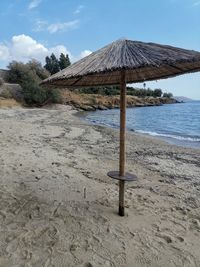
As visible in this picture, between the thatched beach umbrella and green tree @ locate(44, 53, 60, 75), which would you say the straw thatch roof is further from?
green tree @ locate(44, 53, 60, 75)

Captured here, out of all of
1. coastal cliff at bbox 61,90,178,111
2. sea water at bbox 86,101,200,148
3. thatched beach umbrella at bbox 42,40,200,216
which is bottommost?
sea water at bbox 86,101,200,148

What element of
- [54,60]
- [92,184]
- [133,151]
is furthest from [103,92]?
[92,184]

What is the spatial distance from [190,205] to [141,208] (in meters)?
0.95

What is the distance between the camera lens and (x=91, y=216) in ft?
13.6

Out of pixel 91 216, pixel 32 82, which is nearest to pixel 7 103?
pixel 32 82

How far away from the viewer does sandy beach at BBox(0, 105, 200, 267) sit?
316cm

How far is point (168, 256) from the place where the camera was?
3201 millimetres

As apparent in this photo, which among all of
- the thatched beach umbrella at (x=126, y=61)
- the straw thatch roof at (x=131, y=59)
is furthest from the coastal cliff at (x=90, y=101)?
the straw thatch roof at (x=131, y=59)

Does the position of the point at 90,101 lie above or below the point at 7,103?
below

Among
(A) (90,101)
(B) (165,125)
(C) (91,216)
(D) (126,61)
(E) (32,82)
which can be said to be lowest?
(B) (165,125)

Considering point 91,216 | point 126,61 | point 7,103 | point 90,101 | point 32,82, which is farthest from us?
point 90,101

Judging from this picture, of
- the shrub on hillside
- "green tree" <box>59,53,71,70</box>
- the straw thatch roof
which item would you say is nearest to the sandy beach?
the straw thatch roof

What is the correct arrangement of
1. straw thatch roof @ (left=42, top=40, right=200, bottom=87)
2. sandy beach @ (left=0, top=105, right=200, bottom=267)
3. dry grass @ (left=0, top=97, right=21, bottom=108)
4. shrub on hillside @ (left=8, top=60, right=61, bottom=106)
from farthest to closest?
shrub on hillside @ (left=8, top=60, right=61, bottom=106) → dry grass @ (left=0, top=97, right=21, bottom=108) → straw thatch roof @ (left=42, top=40, right=200, bottom=87) → sandy beach @ (left=0, top=105, right=200, bottom=267)

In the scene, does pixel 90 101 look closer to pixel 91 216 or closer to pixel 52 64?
pixel 52 64
